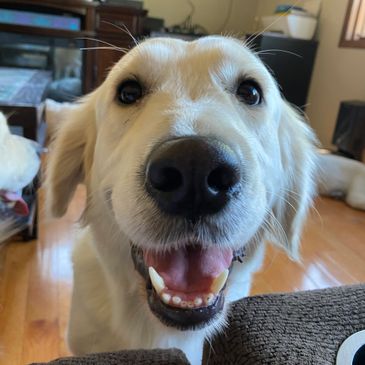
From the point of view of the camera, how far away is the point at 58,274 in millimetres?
1713

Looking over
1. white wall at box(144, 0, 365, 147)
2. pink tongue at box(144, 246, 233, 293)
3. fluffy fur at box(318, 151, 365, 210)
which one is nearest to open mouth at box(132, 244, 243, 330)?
pink tongue at box(144, 246, 233, 293)

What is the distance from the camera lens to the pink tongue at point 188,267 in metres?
0.77

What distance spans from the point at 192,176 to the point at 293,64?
11.1ft

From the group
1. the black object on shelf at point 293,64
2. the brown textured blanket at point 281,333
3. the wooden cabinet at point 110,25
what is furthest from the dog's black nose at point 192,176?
the wooden cabinet at point 110,25

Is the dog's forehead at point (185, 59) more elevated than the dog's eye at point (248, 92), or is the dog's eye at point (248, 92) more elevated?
the dog's forehead at point (185, 59)

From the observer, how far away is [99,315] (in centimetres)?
106

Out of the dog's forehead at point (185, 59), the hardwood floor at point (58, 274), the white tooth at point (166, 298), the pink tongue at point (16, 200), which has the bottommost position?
the hardwood floor at point (58, 274)

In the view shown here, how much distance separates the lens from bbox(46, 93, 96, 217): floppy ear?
108cm

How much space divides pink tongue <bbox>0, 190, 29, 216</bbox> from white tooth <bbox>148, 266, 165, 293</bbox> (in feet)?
3.25

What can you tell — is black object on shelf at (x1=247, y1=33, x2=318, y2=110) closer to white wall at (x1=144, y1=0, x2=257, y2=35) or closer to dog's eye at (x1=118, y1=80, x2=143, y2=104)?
white wall at (x1=144, y1=0, x2=257, y2=35)

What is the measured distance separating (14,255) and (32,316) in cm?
39

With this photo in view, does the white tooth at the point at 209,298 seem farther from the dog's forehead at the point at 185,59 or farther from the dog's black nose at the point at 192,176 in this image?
the dog's forehead at the point at 185,59

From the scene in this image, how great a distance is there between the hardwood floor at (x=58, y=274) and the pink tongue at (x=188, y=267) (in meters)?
0.74

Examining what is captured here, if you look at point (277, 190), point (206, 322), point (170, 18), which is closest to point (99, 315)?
point (206, 322)
